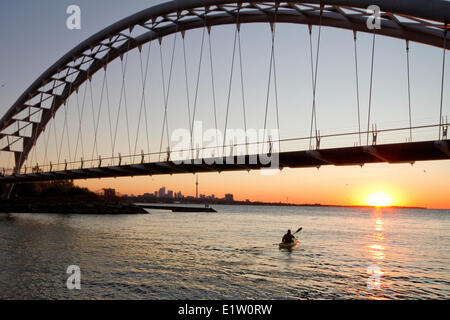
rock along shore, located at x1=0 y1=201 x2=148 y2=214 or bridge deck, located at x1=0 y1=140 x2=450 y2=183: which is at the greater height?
bridge deck, located at x1=0 y1=140 x2=450 y2=183

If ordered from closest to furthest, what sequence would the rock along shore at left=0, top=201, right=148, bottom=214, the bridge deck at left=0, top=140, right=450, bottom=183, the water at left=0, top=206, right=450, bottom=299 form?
the water at left=0, top=206, right=450, bottom=299 < the bridge deck at left=0, top=140, right=450, bottom=183 < the rock along shore at left=0, top=201, right=148, bottom=214

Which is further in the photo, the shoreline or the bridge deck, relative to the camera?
the shoreline

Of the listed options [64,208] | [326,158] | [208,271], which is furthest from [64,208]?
[326,158]

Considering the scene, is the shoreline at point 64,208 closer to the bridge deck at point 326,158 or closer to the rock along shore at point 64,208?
the rock along shore at point 64,208

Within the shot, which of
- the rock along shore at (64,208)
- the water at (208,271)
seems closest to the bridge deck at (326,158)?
the water at (208,271)

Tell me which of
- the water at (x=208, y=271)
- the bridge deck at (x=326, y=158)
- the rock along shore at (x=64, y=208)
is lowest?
the rock along shore at (x=64, y=208)

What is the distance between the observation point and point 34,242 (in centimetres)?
4197

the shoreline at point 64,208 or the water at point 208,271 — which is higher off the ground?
the water at point 208,271

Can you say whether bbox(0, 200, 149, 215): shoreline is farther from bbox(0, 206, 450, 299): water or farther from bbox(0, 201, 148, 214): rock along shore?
bbox(0, 206, 450, 299): water

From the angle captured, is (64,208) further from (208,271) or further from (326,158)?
(326,158)

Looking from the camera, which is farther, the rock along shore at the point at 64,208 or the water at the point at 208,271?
the rock along shore at the point at 64,208

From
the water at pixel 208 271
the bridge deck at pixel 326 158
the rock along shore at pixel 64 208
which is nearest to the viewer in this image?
the water at pixel 208 271

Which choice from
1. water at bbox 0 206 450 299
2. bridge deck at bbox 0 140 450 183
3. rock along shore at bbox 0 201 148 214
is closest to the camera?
water at bbox 0 206 450 299

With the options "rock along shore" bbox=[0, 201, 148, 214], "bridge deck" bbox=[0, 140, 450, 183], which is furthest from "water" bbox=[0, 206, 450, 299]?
"rock along shore" bbox=[0, 201, 148, 214]
